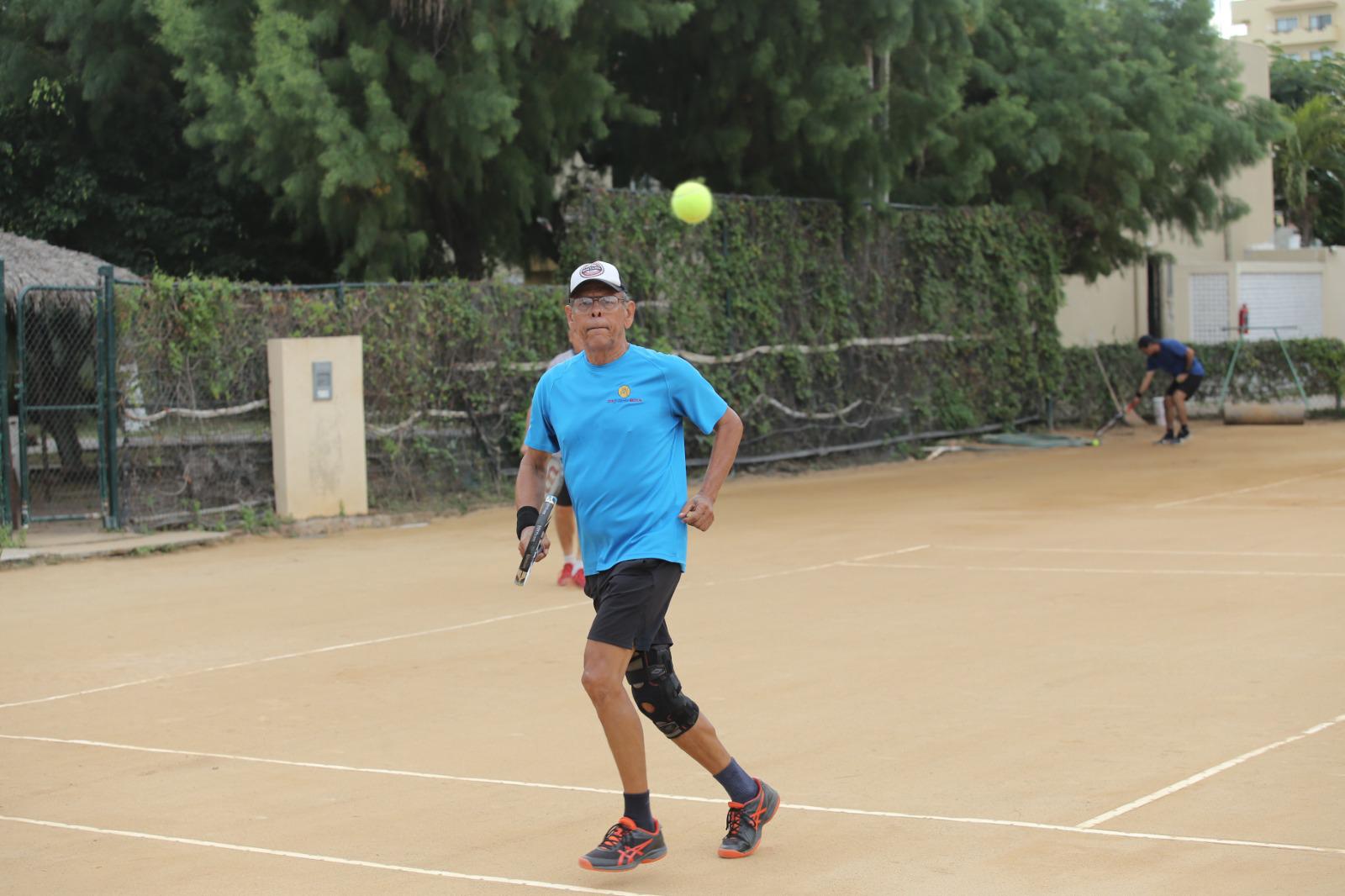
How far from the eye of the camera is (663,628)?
19.4 ft

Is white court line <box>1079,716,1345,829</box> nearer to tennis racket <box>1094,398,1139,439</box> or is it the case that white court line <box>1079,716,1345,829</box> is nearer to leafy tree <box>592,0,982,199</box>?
leafy tree <box>592,0,982,199</box>

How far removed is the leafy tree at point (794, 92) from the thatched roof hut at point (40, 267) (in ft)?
23.7

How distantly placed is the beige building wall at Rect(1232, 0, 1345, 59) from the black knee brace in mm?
106163

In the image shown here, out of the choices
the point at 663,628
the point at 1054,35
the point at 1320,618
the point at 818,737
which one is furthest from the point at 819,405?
the point at 663,628

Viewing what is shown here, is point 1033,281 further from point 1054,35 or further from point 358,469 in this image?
point 358,469

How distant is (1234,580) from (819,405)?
11733mm

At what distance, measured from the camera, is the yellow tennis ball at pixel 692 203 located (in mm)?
18797

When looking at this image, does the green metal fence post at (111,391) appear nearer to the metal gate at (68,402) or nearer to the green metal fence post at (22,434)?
the metal gate at (68,402)

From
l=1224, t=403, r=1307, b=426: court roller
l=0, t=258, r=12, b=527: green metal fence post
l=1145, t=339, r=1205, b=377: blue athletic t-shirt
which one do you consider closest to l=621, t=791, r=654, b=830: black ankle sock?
l=0, t=258, r=12, b=527: green metal fence post

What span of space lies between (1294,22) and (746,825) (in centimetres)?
11132

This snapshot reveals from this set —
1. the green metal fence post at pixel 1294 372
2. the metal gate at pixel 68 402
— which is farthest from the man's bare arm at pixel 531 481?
the green metal fence post at pixel 1294 372

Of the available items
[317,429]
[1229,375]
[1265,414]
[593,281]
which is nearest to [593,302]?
[593,281]

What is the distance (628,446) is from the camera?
5816mm

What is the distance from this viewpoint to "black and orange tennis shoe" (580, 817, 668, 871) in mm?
5418
